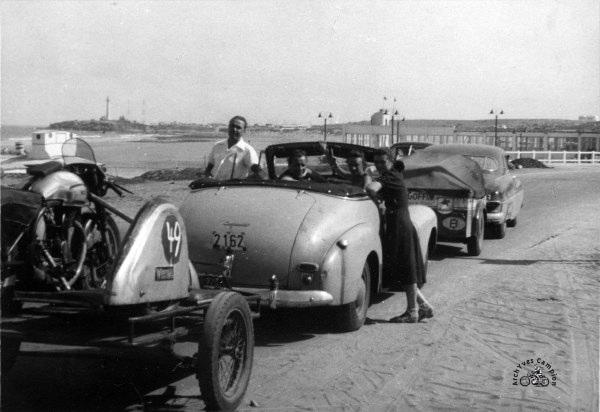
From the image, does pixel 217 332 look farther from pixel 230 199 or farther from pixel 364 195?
pixel 364 195

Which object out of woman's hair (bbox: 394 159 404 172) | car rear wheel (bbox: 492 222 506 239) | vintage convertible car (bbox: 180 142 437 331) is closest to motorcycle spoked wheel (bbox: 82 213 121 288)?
vintage convertible car (bbox: 180 142 437 331)

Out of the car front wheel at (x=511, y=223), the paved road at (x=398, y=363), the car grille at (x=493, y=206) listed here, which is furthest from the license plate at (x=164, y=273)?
the car front wheel at (x=511, y=223)

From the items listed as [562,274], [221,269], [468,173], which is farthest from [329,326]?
[468,173]

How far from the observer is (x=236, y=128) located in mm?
8703

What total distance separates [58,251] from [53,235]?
11cm

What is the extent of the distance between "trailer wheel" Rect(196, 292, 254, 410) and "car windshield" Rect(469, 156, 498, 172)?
1062cm

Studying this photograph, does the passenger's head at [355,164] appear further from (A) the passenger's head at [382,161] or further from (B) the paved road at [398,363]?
(B) the paved road at [398,363]

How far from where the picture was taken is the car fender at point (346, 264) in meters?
6.68

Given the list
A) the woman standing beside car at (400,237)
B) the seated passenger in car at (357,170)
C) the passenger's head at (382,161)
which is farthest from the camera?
the seated passenger in car at (357,170)

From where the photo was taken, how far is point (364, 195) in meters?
7.79

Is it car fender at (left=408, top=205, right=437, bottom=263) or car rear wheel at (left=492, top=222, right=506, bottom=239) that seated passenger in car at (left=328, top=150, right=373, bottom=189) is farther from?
car rear wheel at (left=492, top=222, right=506, bottom=239)

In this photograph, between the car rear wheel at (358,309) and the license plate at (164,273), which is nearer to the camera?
the license plate at (164,273)

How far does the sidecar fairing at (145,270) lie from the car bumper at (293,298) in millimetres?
1384

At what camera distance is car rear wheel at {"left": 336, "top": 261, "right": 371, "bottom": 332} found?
23.2ft
